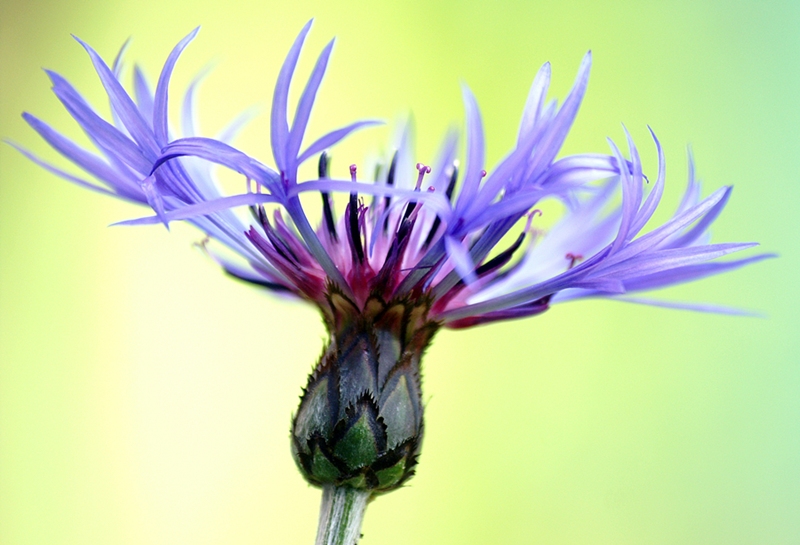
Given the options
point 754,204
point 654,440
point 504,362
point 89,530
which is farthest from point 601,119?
point 89,530

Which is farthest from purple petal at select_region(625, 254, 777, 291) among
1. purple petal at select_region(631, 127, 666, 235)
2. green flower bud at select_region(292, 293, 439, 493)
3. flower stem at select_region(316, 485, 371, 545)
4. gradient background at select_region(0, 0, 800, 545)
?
gradient background at select_region(0, 0, 800, 545)

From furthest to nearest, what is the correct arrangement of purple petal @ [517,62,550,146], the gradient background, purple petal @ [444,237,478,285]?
the gradient background < purple petal @ [517,62,550,146] < purple petal @ [444,237,478,285]

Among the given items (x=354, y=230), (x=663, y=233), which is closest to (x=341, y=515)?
(x=354, y=230)

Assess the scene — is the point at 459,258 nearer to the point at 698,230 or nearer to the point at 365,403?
the point at 365,403

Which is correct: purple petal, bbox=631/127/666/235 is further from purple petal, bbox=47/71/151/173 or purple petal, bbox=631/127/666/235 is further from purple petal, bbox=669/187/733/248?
purple petal, bbox=47/71/151/173

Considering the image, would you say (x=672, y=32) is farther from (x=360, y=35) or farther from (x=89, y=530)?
(x=89, y=530)
